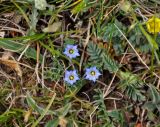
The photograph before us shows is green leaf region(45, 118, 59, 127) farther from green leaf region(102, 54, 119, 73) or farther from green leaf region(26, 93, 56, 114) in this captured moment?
green leaf region(102, 54, 119, 73)

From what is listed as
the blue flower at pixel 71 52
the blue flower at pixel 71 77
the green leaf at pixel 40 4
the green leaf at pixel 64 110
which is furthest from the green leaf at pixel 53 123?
the green leaf at pixel 40 4

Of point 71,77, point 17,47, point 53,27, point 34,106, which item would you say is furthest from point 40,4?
point 34,106

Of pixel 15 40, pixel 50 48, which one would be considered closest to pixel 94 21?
pixel 50 48

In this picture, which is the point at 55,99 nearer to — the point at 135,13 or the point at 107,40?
the point at 107,40

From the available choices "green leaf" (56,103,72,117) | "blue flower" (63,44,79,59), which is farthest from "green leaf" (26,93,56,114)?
"blue flower" (63,44,79,59)

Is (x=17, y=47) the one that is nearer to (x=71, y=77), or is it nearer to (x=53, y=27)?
(x=53, y=27)
